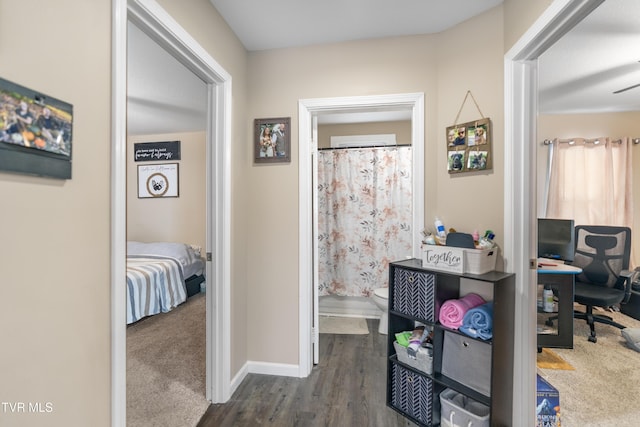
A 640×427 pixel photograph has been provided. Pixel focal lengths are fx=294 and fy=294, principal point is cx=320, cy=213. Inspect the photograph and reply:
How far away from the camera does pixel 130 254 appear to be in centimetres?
383

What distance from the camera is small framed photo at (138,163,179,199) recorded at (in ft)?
14.1

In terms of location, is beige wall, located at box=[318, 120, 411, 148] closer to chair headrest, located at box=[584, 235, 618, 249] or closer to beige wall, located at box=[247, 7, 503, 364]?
beige wall, located at box=[247, 7, 503, 364]

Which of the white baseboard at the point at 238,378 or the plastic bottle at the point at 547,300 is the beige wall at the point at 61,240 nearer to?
the white baseboard at the point at 238,378

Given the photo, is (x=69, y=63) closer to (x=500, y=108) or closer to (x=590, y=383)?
(x=500, y=108)

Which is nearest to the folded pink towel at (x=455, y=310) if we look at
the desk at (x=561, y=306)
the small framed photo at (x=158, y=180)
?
the desk at (x=561, y=306)

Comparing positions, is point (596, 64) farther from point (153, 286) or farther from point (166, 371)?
point (153, 286)

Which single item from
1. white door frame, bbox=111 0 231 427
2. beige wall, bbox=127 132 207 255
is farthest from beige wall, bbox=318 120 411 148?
white door frame, bbox=111 0 231 427

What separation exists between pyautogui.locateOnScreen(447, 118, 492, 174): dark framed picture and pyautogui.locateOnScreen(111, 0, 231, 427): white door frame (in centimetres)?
147

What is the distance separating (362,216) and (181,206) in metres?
2.69

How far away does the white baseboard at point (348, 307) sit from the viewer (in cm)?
339

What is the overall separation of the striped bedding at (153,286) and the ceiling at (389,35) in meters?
1.83

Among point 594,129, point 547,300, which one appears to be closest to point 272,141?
point 547,300

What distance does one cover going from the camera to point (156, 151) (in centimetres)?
438

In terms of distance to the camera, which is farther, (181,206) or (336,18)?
(181,206)
